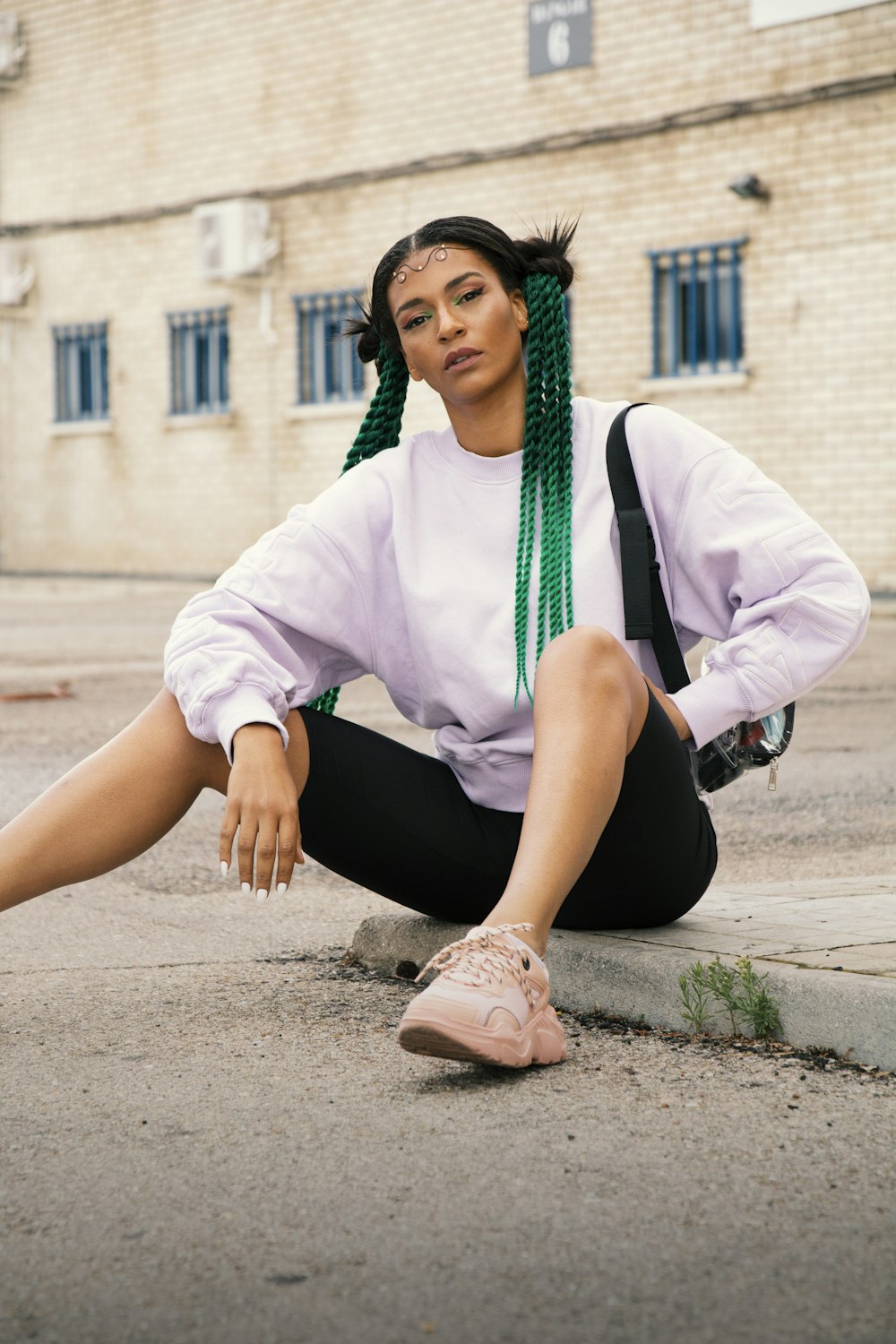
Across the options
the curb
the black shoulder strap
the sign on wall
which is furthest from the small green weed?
the sign on wall

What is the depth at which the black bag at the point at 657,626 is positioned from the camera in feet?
10.6

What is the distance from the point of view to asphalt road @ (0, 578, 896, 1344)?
77.9 inches

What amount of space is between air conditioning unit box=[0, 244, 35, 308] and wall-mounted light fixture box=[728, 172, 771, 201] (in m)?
11.3

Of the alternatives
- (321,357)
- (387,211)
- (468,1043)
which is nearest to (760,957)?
(468,1043)

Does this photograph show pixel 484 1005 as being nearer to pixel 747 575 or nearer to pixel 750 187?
pixel 747 575

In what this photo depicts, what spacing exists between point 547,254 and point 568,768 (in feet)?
3.67

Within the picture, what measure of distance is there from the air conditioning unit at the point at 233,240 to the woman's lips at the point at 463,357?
737 inches

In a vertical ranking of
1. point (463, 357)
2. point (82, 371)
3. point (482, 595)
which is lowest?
point (482, 595)

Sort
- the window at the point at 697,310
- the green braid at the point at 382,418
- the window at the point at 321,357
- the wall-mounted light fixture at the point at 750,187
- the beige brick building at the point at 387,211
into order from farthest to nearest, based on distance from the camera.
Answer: the window at the point at 321,357
the window at the point at 697,310
the wall-mounted light fixture at the point at 750,187
the beige brick building at the point at 387,211
the green braid at the point at 382,418

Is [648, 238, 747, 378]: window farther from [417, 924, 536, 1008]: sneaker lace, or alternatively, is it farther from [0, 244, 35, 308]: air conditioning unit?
[417, 924, 536, 1008]: sneaker lace

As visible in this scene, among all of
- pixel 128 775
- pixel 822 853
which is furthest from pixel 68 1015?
pixel 822 853

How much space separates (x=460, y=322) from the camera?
133 inches

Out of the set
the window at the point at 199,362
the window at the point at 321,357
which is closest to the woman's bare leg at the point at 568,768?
the window at the point at 321,357

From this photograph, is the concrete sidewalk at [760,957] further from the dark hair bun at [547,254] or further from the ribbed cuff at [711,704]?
the dark hair bun at [547,254]
